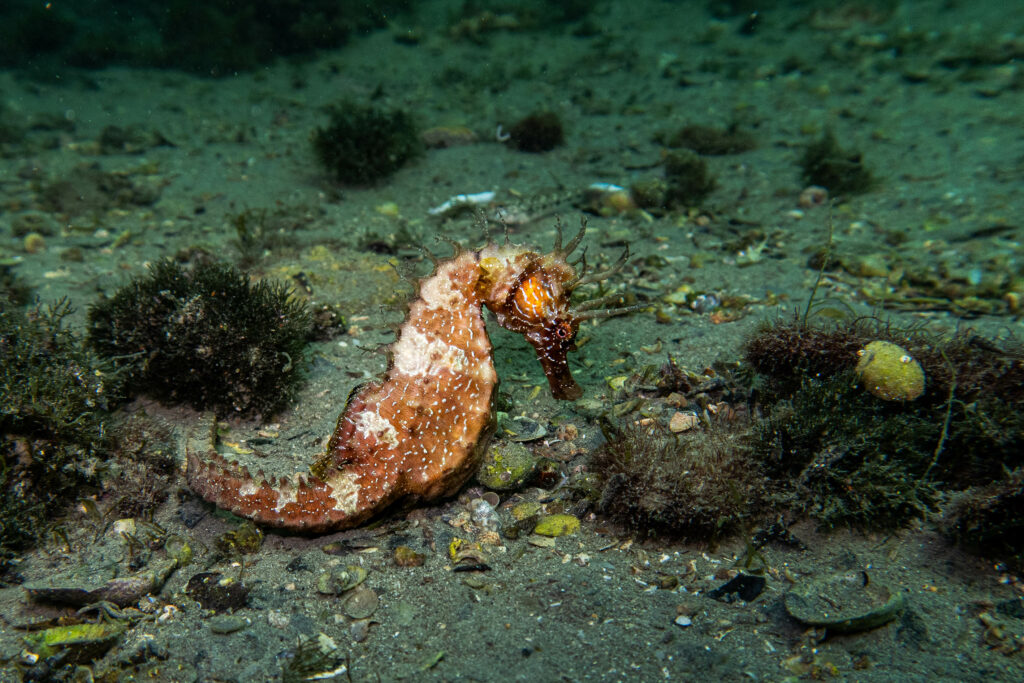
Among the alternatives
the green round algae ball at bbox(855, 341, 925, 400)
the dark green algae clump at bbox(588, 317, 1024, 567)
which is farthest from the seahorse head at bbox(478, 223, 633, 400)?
the green round algae ball at bbox(855, 341, 925, 400)

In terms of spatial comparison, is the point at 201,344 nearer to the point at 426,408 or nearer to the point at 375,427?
the point at 375,427

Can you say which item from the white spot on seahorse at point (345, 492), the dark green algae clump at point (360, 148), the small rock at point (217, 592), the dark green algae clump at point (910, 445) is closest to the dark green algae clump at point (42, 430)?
the small rock at point (217, 592)

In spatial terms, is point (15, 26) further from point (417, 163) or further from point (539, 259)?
point (539, 259)

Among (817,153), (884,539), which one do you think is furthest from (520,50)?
(884,539)

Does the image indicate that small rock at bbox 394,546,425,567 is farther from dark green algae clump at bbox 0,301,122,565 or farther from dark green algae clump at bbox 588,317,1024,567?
dark green algae clump at bbox 0,301,122,565

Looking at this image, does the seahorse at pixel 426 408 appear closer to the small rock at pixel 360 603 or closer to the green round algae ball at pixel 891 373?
the small rock at pixel 360 603

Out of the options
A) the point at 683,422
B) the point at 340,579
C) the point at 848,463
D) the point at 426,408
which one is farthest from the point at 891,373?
the point at 340,579
